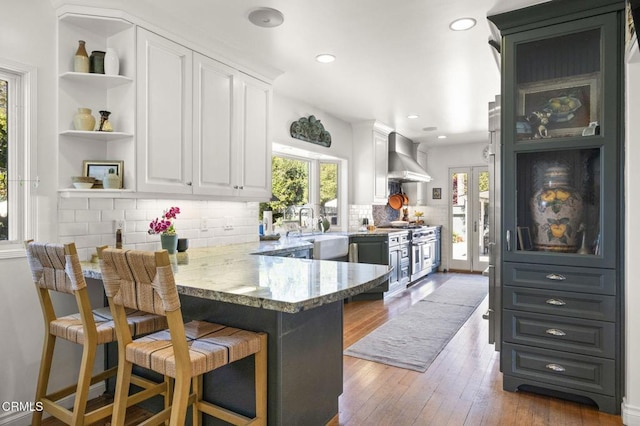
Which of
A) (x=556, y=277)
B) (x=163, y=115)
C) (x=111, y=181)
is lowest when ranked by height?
(x=556, y=277)

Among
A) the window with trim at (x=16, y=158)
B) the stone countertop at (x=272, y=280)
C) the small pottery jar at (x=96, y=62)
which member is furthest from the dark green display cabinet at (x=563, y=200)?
the window with trim at (x=16, y=158)

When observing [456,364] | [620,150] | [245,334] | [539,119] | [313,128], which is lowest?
[456,364]

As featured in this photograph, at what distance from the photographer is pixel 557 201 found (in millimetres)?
2693

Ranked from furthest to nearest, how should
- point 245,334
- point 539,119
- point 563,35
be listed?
point 539,119, point 563,35, point 245,334

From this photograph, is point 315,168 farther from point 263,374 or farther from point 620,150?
point 263,374

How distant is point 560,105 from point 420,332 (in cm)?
234

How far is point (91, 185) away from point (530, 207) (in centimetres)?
284

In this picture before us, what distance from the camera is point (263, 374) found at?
1759 millimetres

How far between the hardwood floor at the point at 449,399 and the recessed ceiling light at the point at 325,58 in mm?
2497

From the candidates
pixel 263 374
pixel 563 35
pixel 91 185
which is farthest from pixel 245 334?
pixel 563 35

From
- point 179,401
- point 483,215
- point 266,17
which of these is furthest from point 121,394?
point 483,215

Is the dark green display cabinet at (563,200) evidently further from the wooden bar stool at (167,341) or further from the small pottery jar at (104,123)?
the small pottery jar at (104,123)

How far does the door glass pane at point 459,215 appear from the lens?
7.78 metres

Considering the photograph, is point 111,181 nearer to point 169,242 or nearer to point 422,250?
point 169,242
